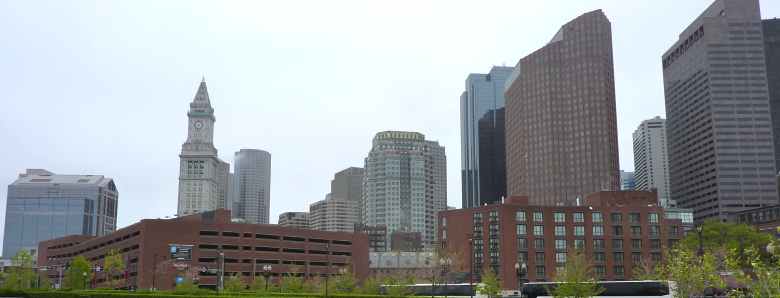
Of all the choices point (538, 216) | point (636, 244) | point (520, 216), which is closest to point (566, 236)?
point (538, 216)

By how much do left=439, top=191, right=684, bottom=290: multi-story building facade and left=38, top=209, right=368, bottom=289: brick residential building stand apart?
37.9 meters

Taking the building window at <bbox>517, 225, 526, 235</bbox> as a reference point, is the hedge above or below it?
below

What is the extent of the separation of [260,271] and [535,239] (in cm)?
5721

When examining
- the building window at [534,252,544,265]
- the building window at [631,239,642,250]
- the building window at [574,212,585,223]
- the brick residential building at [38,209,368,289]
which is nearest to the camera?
the building window at [534,252,544,265]

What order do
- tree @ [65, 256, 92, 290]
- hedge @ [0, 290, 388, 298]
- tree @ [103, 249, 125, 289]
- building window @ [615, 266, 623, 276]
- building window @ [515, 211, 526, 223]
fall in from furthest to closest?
building window @ [615, 266, 623, 276] → building window @ [515, 211, 526, 223] → tree @ [103, 249, 125, 289] → tree @ [65, 256, 92, 290] → hedge @ [0, 290, 388, 298]

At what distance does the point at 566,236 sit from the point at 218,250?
6975cm

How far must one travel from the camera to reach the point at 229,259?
15275cm

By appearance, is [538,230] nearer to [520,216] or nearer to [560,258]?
[520,216]

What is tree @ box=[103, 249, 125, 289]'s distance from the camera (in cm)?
13212

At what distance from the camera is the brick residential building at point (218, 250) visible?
144 metres

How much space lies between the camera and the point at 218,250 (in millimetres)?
151500

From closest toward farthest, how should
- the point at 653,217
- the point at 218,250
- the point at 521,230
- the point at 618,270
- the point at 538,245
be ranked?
1. the point at 521,230
2. the point at 538,245
3. the point at 618,270
4. the point at 653,217
5. the point at 218,250

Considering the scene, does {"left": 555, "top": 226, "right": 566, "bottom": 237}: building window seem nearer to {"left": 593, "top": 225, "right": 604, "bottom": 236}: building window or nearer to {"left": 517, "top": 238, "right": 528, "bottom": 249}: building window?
{"left": 593, "top": 225, "right": 604, "bottom": 236}: building window

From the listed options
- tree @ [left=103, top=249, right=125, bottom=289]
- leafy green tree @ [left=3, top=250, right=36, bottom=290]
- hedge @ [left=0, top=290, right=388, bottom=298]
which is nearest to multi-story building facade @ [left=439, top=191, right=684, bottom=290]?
tree @ [left=103, top=249, right=125, bottom=289]
